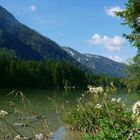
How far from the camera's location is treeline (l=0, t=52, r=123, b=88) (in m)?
119

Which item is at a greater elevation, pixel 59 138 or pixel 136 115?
pixel 136 115

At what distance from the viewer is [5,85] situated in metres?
112

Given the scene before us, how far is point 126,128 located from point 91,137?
1.29 meters

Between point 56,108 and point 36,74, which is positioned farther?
point 36,74

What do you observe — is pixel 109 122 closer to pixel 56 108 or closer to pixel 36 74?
pixel 56 108

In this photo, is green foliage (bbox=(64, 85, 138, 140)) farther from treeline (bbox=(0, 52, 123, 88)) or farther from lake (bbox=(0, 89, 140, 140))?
treeline (bbox=(0, 52, 123, 88))

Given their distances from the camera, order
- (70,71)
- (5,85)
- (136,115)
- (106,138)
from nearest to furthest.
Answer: (136,115) < (106,138) < (5,85) < (70,71)

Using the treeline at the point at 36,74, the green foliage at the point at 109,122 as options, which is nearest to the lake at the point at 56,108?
the green foliage at the point at 109,122

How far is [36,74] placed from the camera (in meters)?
137

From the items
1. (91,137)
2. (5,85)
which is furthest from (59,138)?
(5,85)

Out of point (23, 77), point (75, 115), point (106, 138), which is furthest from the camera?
point (23, 77)

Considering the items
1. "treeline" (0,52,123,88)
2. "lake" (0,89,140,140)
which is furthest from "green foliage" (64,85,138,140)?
"treeline" (0,52,123,88)

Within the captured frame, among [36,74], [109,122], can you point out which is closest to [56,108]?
[109,122]

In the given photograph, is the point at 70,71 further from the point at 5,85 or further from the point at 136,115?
the point at 136,115
